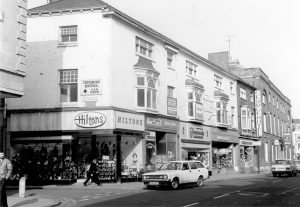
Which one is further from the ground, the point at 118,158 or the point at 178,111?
the point at 178,111

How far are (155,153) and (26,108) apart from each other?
30.2ft

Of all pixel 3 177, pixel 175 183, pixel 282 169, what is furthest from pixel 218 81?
pixel 3 177

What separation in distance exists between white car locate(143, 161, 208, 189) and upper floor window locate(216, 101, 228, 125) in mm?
15900

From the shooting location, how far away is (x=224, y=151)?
40.7m

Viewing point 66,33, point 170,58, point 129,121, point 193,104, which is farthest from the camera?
point 193,104

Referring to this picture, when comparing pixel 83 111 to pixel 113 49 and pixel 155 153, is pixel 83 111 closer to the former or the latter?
pixel 113 49

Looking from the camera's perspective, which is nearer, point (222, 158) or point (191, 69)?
point (191, 69)

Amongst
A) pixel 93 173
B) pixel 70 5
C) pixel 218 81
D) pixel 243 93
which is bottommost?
pixel 93 173

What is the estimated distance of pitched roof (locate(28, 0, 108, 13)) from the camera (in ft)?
84.1

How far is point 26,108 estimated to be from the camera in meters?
25.9

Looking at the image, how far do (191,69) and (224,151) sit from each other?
1010 centimetres

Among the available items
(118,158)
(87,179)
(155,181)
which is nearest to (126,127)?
(118,158)

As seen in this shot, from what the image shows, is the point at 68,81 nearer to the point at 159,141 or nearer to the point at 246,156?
the point at 159,141

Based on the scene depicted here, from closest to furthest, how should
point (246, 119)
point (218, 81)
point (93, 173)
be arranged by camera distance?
point (93, 173) < point (218, 81) < point (246, 119)
